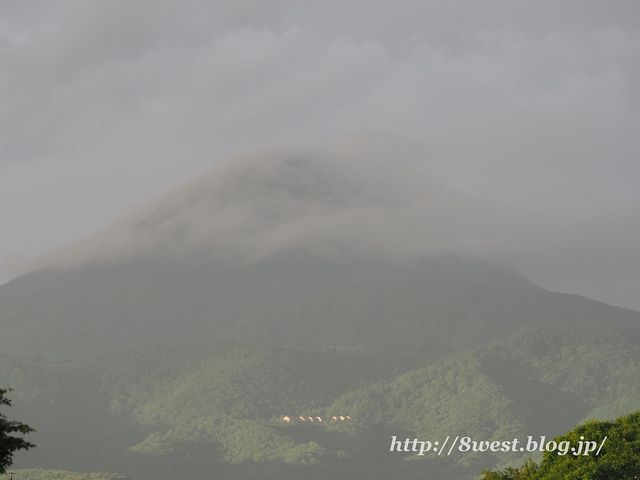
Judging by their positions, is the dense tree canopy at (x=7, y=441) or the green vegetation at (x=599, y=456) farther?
the green vegetation at (x=599, y=456)

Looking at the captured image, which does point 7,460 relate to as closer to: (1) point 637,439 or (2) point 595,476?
(2) point 595,476

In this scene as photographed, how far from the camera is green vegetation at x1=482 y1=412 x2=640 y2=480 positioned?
68.1 meters

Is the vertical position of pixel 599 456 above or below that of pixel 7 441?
below

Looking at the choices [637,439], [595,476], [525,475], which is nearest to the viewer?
[595,476]

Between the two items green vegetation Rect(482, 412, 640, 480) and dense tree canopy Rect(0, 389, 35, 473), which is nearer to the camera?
dense tree canopy Rect(0, 389, 35, 473)

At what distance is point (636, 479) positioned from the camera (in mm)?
68438

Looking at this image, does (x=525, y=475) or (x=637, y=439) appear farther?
(x=525, y=475)

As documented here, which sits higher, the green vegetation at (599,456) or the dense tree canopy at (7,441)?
the dense tree canopy at (7,441)

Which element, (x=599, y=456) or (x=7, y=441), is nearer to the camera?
(x=7, y=441)

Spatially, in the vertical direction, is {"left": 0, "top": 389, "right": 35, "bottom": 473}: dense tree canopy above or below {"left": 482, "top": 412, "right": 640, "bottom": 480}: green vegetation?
above

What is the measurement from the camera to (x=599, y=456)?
7125 centimetres

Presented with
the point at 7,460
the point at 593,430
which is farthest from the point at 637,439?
the point at 7,460

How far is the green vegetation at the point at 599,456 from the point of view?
6806 centimetres

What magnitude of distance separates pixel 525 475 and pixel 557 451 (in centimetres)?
590
